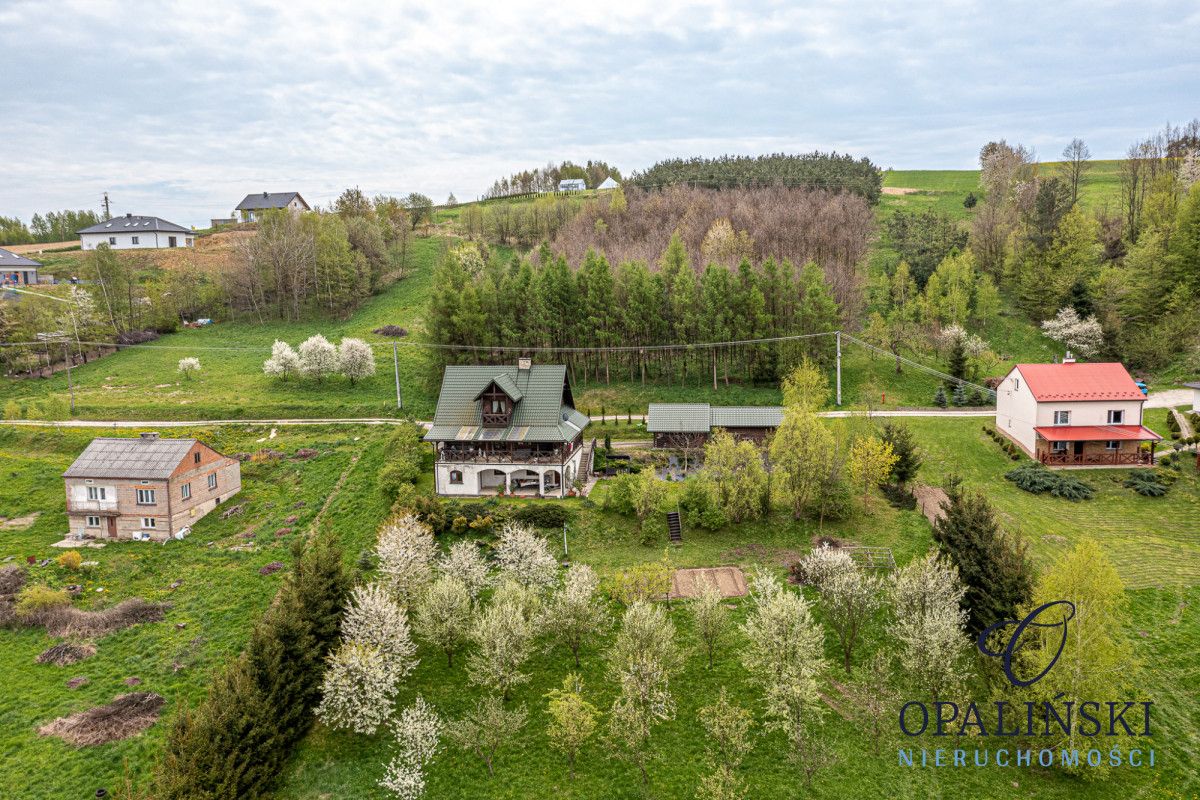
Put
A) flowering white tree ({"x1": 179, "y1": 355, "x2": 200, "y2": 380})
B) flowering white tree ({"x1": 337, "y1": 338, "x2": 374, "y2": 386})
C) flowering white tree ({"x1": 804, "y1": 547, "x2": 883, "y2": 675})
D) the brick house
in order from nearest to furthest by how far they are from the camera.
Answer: flowering white tree ({"x1": 804, "y1": 547, "x2": 883, "y2": 675}), the brick house, flowering white tree ({"x1": 337, "y1": 338, "x2": 374, "y2": 386}), flowering white tree ({"x1": 179, "y1": 355, "x2": 200, "y2": 380})

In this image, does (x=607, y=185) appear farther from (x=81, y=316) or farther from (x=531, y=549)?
(x=531, y=549)

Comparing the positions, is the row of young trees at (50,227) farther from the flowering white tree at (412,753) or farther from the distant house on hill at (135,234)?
the flowering white tree at (412,753)

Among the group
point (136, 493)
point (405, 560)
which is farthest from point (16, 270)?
point (405, 560)

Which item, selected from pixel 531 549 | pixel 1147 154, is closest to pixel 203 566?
pixel 531 549

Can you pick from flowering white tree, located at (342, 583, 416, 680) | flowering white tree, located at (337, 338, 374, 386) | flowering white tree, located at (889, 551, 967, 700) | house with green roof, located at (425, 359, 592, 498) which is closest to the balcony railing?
flowering white tree, located at (889, 551, 967, 700)

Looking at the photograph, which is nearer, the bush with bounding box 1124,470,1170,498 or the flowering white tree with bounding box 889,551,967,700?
the flowering white tree with bounding box 889,551,967,700

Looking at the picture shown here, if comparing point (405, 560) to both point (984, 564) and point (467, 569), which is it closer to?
point (467, 569)

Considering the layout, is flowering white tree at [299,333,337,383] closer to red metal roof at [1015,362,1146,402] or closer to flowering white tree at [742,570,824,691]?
flowering white tree at [742,570,824,691]
